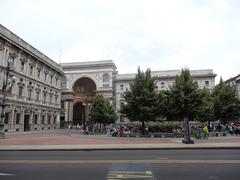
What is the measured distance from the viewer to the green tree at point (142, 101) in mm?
35281

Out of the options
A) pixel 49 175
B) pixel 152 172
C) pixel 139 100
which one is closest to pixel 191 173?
pixel 152 172

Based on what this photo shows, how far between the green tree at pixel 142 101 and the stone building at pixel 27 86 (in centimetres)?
1776

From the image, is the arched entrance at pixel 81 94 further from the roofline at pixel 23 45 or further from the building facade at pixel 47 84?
the roofline at pixel 23 45

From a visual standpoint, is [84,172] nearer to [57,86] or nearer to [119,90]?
[57,86]

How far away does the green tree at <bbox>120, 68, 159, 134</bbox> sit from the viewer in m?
35.3

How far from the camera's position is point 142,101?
35562 millimetres

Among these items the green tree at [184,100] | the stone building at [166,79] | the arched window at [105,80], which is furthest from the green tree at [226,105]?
the arched window at [105,80]

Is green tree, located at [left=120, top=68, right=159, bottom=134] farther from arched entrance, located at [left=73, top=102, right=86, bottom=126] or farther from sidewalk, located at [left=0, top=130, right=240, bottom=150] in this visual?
arched entrance, located at [left=73, top=102, right=86, bottom=126]

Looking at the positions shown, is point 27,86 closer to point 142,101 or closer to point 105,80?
point 142,101

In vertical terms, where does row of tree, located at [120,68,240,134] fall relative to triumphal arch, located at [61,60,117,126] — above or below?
below

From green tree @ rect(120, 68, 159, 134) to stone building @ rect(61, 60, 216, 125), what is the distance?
44.0m

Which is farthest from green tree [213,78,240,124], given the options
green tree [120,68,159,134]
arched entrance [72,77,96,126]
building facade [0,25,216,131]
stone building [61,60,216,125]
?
arched entrance [72,77,96,126]

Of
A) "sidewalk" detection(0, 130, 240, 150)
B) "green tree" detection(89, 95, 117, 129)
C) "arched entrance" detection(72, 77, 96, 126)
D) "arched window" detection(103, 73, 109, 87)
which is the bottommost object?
"sidewalk" detection(0, 130, 240, 150)

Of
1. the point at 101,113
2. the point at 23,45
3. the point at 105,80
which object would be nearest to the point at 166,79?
the point at 105,80
